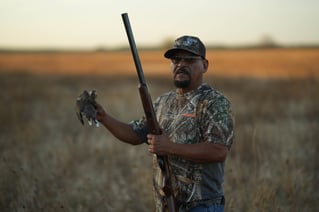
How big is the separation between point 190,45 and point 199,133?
0.66m

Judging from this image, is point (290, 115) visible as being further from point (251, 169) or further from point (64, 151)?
point (64, 151)

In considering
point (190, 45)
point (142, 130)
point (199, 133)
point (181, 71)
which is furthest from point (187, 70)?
point (142, 130)

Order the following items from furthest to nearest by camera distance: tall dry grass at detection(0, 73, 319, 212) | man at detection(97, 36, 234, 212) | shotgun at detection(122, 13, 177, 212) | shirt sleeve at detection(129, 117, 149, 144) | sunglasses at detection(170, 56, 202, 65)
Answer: tall dry grass at detection(0, 73, 319, 212) < shirt sleeve at detection(129, 117, 149, 144) < sunglasses at detection(170, 56, 202, 65) < shotgun at detection(122, 13, 177, 212) < man at detection(97, 36, 234, 212)

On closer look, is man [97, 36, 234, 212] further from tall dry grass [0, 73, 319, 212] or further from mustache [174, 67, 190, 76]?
tall dry grass [0, 73, 319, 212]

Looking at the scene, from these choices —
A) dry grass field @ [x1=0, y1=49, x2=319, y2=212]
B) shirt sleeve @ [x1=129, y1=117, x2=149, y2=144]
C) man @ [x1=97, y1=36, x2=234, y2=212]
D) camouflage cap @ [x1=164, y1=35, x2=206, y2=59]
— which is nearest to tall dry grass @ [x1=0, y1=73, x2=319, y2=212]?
dry grass field @ [x1=0, y1=49, x2=319, y2=212]

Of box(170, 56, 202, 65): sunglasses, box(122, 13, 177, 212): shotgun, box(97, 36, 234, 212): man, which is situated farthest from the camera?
box(170, 56, 202, 65): sunglasses

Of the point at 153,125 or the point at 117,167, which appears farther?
the point at 117,167

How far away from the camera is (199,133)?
11.1 ft

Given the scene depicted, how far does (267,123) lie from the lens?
38.0ft

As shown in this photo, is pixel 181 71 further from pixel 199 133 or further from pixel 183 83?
pixel 199 133

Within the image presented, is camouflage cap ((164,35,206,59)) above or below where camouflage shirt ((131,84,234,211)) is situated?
above

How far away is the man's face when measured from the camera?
3479 millimetres

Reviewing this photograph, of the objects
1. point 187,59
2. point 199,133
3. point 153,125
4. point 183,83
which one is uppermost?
point 187,59

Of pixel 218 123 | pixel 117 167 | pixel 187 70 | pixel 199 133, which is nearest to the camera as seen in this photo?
pixel 218 123
